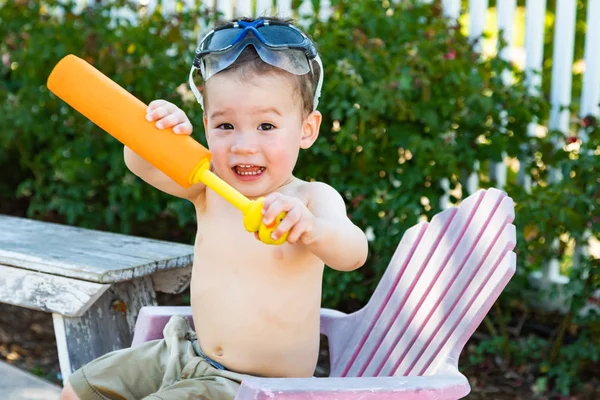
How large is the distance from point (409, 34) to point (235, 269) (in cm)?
196

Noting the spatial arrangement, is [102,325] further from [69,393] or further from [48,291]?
[69,393]

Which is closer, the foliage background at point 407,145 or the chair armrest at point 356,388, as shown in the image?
the chair armrest at point 356,388

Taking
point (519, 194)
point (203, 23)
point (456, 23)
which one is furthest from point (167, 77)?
point (519, 194)

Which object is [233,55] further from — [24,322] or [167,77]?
[24,322]

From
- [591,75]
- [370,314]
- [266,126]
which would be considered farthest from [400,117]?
[266,126]

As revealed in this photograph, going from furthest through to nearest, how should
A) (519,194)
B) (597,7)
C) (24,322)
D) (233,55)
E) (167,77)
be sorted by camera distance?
(24,322)
(167,77)
(597,7)
(519,194)
(233,55)

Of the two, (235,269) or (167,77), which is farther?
(167,77)

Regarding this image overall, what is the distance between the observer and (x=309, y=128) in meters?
2.38

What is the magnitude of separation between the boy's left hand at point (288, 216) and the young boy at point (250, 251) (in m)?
0.16

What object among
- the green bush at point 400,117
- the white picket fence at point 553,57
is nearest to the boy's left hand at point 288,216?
the green bush at point 400,117

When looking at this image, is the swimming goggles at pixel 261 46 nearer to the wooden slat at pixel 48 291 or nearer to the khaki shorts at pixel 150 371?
the khaki shorts at pixel 150 371

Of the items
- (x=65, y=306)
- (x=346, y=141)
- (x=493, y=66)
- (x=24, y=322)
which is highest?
(x=493, y=66)

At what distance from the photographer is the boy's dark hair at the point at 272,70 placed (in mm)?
2223

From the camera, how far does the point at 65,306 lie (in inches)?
110
